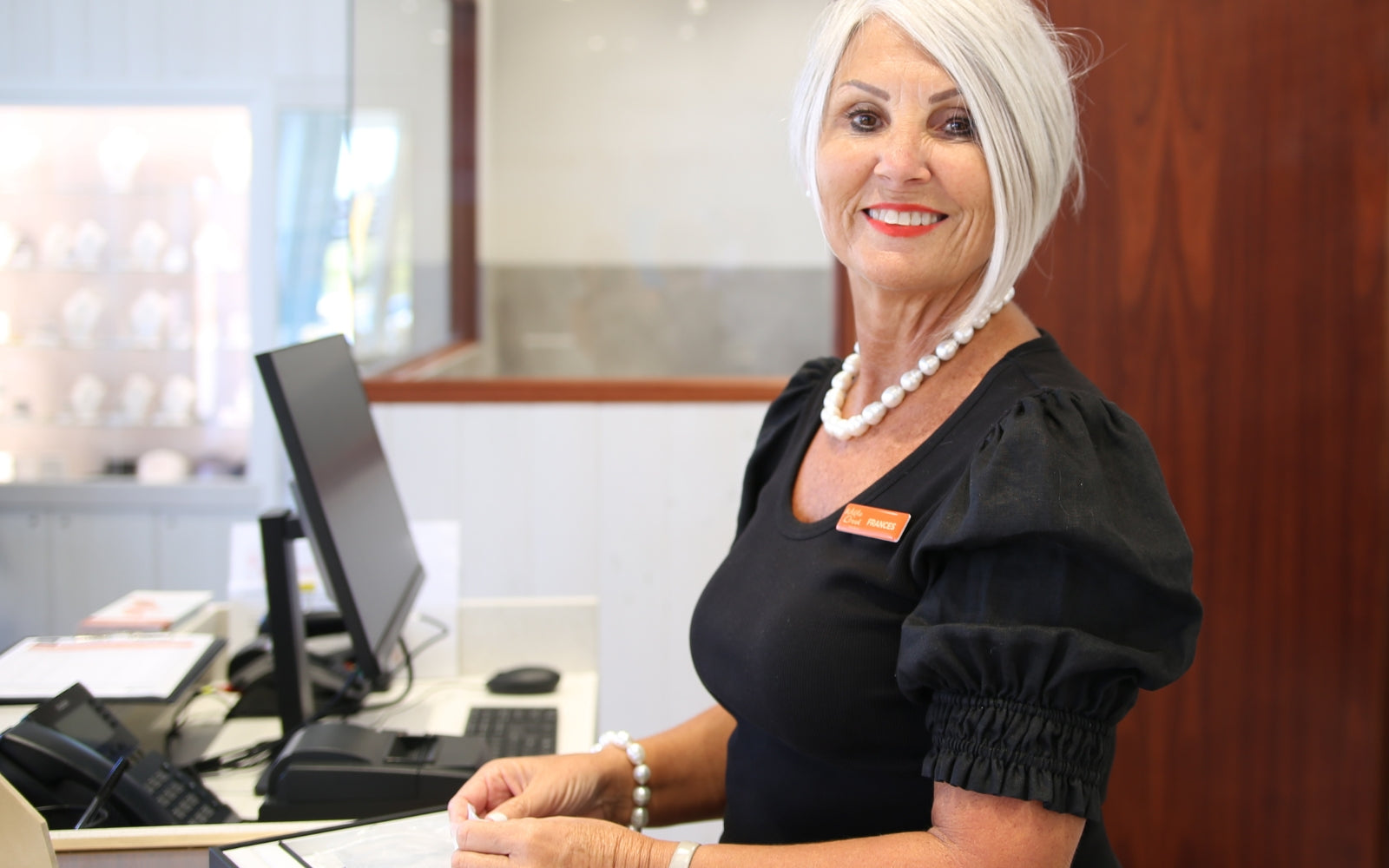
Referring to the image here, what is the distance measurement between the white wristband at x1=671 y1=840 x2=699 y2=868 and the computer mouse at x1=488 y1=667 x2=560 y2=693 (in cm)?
91

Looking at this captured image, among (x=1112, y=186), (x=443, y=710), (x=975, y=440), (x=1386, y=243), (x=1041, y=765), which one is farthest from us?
(x=1112, y=186)

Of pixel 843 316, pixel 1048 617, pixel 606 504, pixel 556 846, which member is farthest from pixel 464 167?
pixel 1048 617

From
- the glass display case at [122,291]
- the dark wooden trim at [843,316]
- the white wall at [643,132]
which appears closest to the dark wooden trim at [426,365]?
the white wall at [643,132]

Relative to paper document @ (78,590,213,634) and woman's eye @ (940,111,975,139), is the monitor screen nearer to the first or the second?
paper document @ (78,590,213,634)

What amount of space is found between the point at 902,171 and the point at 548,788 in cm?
70

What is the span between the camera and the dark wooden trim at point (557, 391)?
10.2 ft

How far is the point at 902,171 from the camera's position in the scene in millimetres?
1058

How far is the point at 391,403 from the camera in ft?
10.2

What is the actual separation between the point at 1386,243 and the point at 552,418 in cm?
198

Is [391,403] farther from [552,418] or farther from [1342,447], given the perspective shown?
[1342,447]

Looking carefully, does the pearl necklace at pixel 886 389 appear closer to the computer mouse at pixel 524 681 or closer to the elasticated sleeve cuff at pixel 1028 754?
the elasticated sleeve cuff at pixel 1028 754

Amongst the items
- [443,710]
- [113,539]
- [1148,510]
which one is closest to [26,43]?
[113,539]

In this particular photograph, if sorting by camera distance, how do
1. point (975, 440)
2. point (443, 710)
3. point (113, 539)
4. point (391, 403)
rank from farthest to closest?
point (113, 539) < point (391, 403) < point (443, 710) < point (975, 440)

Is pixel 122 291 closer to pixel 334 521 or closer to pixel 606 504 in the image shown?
pixel 606 504
